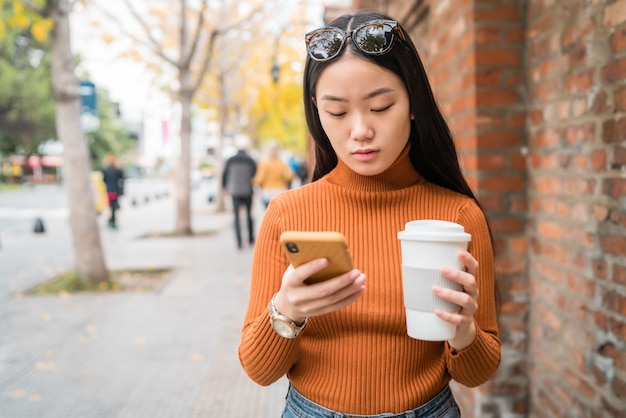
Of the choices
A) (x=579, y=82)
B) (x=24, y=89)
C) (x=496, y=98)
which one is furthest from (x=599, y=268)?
(x=24, y=89)

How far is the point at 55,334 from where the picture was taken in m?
5.01

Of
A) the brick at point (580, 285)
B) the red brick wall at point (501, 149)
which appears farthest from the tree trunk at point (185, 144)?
the brick at point (580, 285)

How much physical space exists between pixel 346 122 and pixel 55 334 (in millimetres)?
4630

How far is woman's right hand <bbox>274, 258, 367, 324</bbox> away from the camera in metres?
1.09

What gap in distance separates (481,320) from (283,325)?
554 millimetres

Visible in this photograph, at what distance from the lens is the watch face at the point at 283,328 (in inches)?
49.7

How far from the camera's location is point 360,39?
1.35 meters

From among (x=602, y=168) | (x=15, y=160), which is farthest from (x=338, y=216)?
(x=15, y=160)

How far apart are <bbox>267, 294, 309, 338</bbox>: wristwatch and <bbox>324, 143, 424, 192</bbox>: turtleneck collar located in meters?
0.40

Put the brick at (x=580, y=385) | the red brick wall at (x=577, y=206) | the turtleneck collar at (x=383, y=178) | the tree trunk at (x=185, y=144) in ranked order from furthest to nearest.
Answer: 1. the tree trunk at (x=185, y=144)
2. the brick at (x=580, y=385)
3. the red brick wall at (x=577, y=206)
4. the turtleneck collar at (x=383, y=178)

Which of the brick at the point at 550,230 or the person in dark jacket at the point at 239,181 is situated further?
the person in dark jacket at the point at 239,181

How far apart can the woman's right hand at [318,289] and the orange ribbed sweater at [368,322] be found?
0.19 meters

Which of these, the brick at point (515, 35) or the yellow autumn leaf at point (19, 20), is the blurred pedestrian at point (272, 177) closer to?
the yellow autumn leaf at point (19, 20)

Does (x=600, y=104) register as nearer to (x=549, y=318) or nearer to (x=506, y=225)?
(x=506, y=225)
